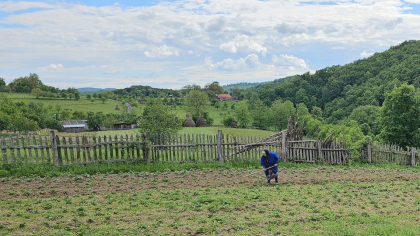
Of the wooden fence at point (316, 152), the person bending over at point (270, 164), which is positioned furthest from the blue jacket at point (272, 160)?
the wooden fence at point (316, 152)

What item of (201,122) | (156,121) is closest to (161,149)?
(156,121)

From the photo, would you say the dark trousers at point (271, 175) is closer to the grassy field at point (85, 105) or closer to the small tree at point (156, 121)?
the small tree at point (156, 121)

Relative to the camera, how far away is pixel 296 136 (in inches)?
778

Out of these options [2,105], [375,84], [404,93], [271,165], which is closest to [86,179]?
[271,165]

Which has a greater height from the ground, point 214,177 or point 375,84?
point 375,84

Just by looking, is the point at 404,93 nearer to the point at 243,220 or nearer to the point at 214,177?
the point at 214,177

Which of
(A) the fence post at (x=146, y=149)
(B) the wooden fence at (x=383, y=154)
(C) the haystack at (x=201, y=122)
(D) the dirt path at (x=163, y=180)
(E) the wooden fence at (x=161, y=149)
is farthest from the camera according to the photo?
(C) the haystack at (x=201, y=122)

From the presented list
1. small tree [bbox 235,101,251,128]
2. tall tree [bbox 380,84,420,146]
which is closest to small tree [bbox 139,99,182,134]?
tall tree [bbox 380,84,420,146]

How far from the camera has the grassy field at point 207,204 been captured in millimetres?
7055

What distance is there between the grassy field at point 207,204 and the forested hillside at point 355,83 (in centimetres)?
7463

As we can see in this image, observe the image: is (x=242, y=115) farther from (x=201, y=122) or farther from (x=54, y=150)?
(x=54, y=150)

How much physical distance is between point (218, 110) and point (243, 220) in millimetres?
116374

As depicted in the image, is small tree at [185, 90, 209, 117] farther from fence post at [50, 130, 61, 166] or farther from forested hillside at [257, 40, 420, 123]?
fence post at [50, 130, 61, 166]

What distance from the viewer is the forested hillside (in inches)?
3597
